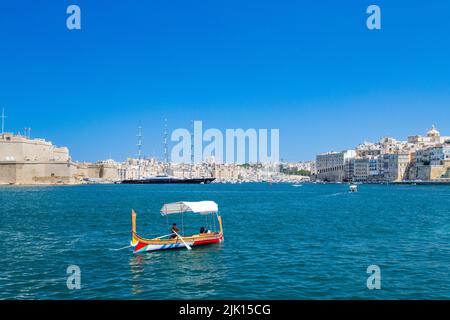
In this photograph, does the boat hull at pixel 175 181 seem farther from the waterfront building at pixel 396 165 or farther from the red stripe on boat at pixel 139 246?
the red stripe on boat at pixel 139 246

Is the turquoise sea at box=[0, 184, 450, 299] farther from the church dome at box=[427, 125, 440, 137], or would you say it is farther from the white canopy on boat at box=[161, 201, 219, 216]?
the church dome at box=[427, 125, 440, 137]

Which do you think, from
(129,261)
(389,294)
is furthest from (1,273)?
(389,294)

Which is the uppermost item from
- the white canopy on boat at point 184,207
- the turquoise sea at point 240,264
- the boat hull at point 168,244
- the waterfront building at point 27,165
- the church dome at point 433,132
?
the church dome at point 433,132

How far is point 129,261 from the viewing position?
54.1 feet

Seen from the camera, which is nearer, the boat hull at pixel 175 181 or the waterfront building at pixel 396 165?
the waterfront building at pixel 396 165

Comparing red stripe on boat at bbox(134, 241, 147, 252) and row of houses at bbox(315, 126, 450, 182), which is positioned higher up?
row of houses at bbox(315, 126, 450, 182)

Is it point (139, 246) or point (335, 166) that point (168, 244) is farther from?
point (335, 166)

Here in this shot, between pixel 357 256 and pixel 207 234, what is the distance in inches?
265

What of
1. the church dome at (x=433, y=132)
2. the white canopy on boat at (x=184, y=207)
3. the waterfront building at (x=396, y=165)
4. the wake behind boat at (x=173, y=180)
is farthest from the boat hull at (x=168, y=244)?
the church dome at (x=433, y=132)

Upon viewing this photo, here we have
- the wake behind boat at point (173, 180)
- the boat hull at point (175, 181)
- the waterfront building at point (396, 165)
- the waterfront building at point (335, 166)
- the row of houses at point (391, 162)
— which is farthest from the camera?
the waterfront building at point (335, 166)

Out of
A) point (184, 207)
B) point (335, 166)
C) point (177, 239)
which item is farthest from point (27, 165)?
point (335, 166)

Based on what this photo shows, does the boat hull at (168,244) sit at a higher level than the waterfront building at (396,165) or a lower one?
lower

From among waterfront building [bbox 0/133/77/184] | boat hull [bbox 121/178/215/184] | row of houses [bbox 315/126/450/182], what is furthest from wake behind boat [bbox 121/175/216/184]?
row of houses [bbox 315/126/450/182]
